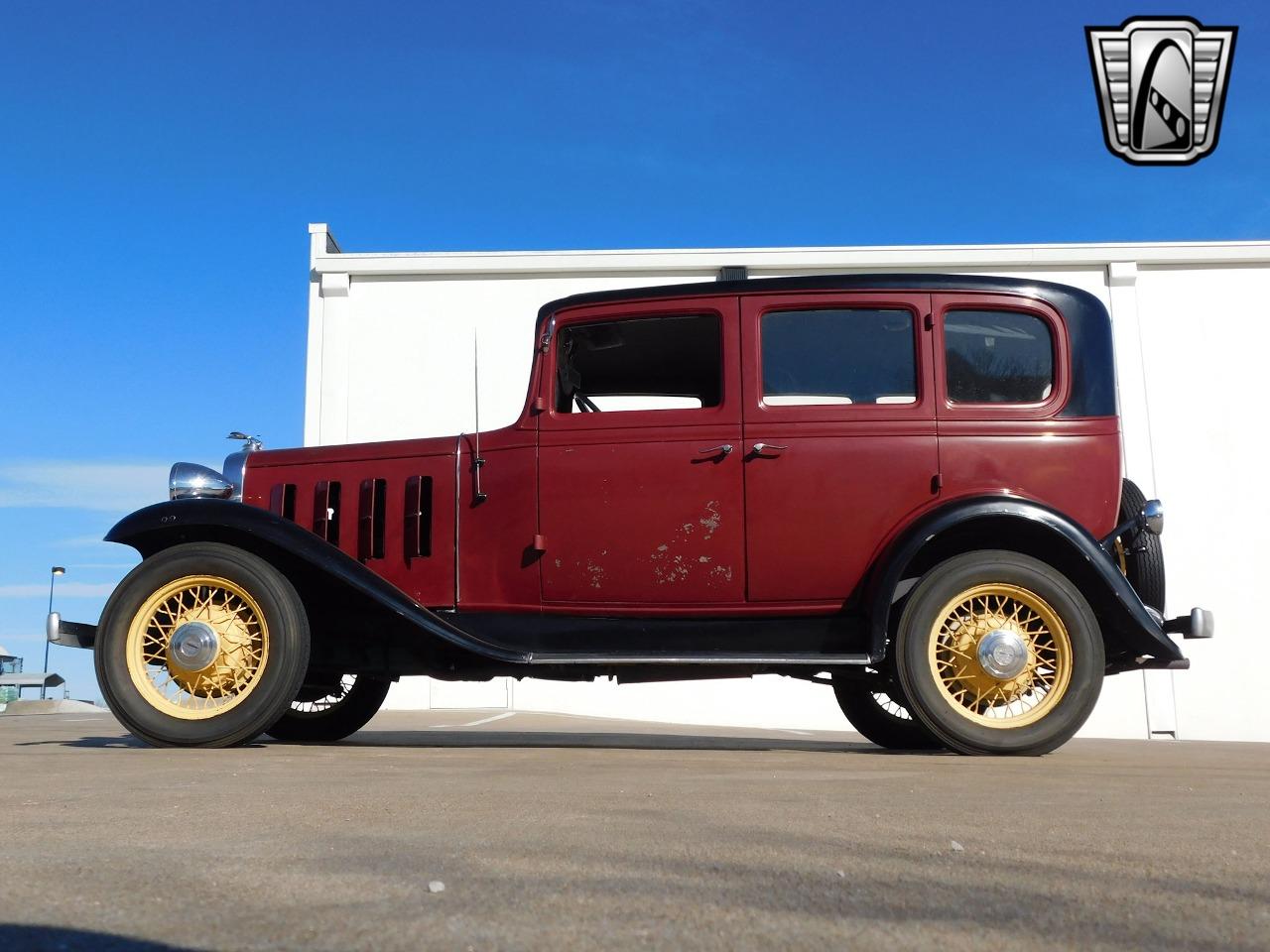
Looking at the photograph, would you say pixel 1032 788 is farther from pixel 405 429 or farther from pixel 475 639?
pixel 405 429

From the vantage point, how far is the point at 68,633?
487 centimetres

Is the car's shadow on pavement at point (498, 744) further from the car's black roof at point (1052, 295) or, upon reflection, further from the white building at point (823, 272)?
the white building at point (823, 272)

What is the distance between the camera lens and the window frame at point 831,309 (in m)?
4.88

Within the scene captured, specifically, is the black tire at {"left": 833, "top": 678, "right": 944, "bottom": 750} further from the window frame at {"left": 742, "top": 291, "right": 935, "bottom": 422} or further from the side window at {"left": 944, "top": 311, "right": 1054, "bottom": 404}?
the side window at {"left": 944, "top": 311, "right": 1054, "bottom": 404}

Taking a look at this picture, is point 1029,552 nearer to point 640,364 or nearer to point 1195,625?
point 1195,625

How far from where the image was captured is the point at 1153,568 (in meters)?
5.01

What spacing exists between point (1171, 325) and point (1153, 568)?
9.71 metres

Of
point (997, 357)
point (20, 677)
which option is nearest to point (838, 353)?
point (997, 357)

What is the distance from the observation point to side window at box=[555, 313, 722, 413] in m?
5.11

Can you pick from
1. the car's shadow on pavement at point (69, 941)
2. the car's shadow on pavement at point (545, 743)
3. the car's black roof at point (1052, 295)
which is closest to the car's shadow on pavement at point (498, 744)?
the car's shadow on pavement at point (545, 743)

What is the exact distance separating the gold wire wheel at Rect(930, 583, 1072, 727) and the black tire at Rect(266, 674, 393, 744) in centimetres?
274

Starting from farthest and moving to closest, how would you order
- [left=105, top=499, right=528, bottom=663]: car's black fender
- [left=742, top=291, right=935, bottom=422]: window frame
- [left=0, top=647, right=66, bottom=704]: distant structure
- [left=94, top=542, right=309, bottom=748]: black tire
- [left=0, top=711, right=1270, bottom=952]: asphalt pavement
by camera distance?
[left=0, top=647, right=66, bottom=704]: distant structure, [left=742, top=291, right=935, bottom=422]: window frame, [left=105, top=499, right=528, bottom=663]: car's black fender, [left=94, top=542, right=309, bottom=748]: black tire, [left=0, top=711, right=1270, bottom=952]: asphalt pavement

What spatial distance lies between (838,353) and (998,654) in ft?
4.71

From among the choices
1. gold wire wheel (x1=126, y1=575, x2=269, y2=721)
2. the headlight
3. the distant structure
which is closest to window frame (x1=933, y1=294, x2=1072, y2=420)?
gold wire wheel (x1=126, y1=575, x2=269, y2=721)
